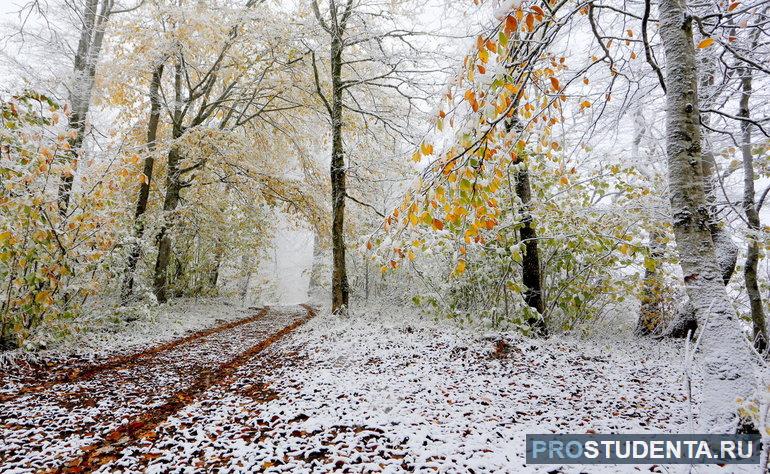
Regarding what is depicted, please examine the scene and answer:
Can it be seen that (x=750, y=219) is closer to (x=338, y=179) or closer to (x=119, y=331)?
(x=338, y=179)

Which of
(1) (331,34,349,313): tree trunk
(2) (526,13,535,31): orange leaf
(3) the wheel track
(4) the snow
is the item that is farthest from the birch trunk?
(2) (526,13,535,31): orange leaf

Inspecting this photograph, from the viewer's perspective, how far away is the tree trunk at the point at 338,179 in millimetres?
9391

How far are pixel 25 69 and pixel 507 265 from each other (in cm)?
1175

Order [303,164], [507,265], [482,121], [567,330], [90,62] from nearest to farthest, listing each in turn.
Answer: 1. [482,121]
2. [507,265]
3. [567,330]
4. [90,62]
5. [303,164]

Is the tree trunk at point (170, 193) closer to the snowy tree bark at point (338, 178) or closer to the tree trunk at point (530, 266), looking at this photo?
the snowy tree bark at point (338, 178)

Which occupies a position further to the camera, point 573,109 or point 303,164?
point 303,164

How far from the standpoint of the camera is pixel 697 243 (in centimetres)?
243

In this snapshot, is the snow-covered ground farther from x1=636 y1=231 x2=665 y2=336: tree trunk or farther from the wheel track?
x1=636 y1=231 x2=665 y2=336: tree trunk

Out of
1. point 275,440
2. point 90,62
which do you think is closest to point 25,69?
point 90,62

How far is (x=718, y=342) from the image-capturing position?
7.43ft

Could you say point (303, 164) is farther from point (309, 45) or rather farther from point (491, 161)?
point (491, 161)

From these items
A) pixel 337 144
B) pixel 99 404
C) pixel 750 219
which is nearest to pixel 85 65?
pixel 337 144

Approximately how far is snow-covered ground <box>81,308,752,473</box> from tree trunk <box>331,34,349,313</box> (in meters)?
3.51

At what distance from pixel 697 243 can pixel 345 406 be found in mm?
3289
